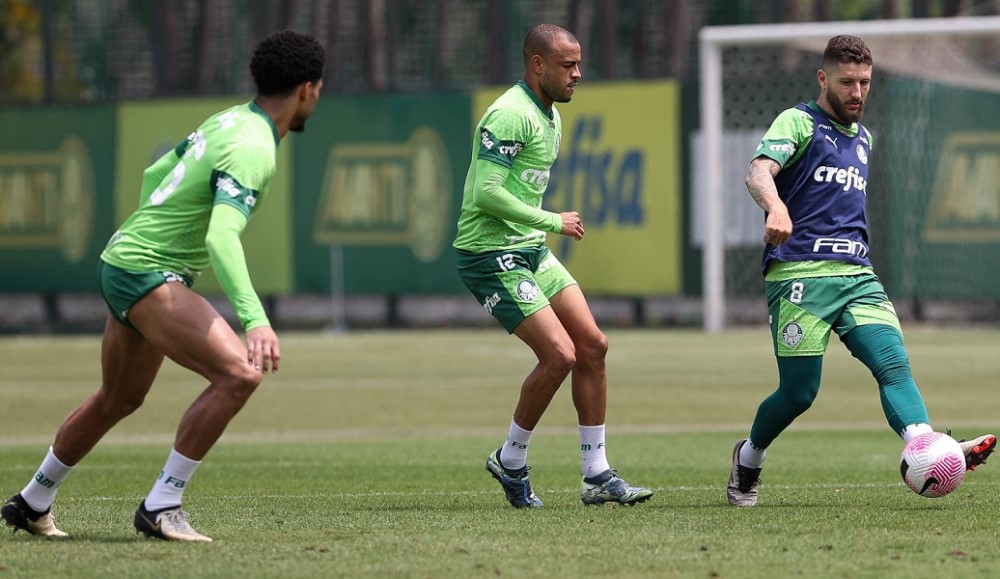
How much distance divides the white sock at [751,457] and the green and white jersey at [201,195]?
9.26ft

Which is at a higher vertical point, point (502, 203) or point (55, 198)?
point (502, 203)

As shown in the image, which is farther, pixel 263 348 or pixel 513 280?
pixel 513 280

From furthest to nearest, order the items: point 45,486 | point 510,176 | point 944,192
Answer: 1. point 944,192
2. point 510,176
3. point 45,486

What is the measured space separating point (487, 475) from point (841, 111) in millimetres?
3679

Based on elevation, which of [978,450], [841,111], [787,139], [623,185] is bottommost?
[623,185]

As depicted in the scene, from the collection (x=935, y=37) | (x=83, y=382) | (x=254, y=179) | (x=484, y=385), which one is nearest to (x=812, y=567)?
(x=254, y=179)

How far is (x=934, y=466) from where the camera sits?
316 inches

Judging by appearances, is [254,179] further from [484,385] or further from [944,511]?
[484,385]

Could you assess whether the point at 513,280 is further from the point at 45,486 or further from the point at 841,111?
the point at 45,486

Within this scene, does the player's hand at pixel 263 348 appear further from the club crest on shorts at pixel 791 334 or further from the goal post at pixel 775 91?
the goal post at pixel 775 91

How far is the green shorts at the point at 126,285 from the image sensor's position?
7410 mm

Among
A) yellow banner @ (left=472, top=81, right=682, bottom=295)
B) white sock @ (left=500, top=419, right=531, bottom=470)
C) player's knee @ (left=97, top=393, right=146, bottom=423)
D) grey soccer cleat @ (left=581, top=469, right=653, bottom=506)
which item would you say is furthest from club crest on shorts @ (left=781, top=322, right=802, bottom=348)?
yellow banner @ (left=472, top=81, right=682, bottom=295)

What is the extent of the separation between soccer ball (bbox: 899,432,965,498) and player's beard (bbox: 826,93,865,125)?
5.37 feet

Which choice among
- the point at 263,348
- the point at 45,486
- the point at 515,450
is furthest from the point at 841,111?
the point at 45,486
